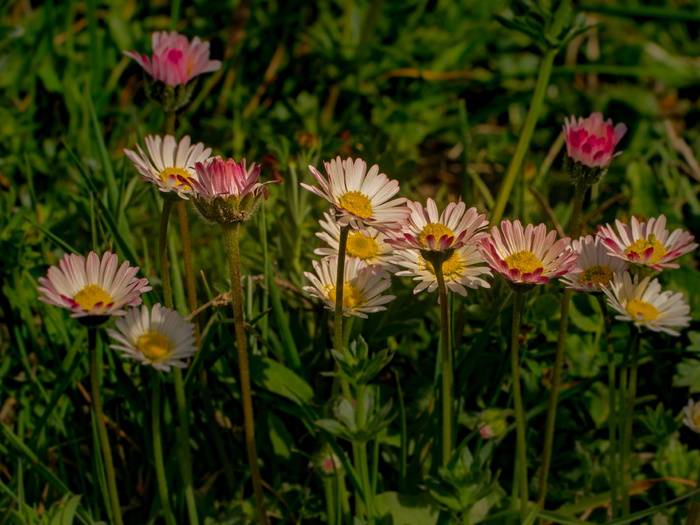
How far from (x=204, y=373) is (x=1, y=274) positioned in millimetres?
668

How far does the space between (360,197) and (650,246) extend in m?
0.55

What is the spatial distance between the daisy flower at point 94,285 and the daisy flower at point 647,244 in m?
0.84

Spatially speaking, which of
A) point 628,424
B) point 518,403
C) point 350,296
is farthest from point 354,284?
point 628,424

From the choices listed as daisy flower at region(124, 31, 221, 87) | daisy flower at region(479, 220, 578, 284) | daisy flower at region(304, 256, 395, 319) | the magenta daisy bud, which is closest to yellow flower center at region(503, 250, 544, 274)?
daisy flower at region(479, 220, 578, 284)

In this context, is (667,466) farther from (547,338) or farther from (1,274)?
(1,274)

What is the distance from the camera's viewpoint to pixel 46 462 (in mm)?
1789

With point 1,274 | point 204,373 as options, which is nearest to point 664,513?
point 204,373

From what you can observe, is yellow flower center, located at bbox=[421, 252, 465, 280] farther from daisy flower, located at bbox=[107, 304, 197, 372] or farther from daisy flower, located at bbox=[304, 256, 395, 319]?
daisy flower, located at bbox=[107, 304, 197, 372]

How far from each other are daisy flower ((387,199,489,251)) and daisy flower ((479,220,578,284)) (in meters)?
0.04

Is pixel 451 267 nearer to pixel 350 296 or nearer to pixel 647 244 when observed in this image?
pixel 350 296

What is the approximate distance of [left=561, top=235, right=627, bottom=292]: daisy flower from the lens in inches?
58.1

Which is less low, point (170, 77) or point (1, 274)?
point (170, 77)

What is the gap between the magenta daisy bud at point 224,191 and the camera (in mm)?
1276

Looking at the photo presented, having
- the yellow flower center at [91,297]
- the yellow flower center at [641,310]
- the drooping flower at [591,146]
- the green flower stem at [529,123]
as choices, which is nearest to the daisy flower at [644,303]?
the yellow flower center at [641,310]
